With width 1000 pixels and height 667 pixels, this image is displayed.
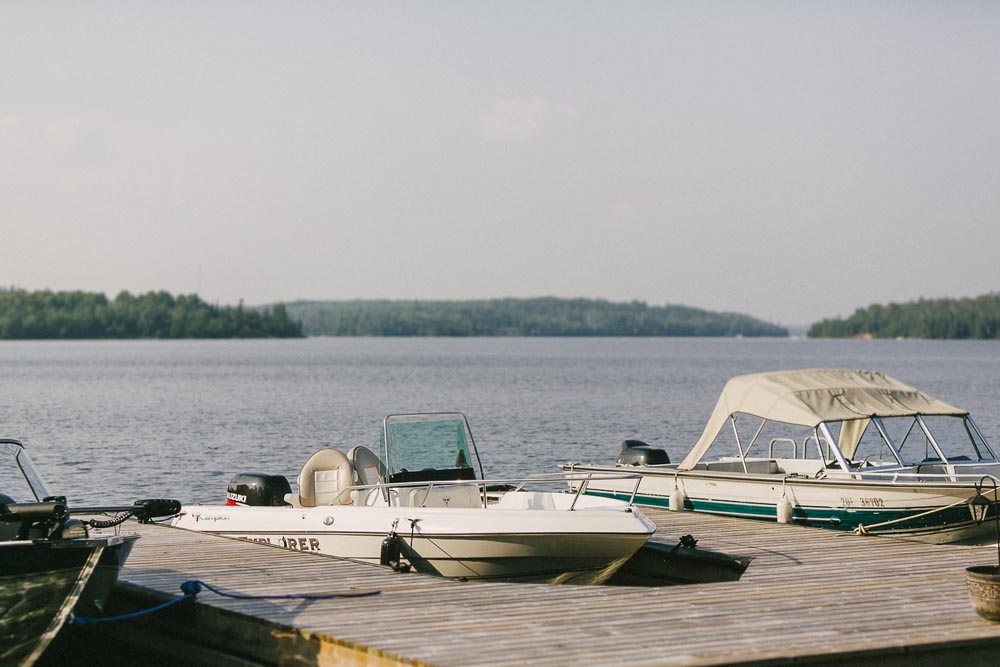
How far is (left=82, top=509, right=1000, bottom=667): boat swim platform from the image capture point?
285 inches

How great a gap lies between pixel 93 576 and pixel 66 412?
33458 mm

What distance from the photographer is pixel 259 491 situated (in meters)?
12.6

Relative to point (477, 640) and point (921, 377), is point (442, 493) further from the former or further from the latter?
Result: point (921, 377)

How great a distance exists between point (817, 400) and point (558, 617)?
7318mm

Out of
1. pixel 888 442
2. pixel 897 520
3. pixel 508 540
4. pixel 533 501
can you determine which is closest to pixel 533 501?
pixel 533 501

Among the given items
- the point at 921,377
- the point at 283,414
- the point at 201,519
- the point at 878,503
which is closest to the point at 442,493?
the point at 201,519

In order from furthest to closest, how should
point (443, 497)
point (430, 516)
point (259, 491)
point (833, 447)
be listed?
point (833, 447) < point (259, 491) < point (443, 497) < point (430, 516)

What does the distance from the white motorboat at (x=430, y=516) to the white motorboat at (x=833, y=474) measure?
277cm

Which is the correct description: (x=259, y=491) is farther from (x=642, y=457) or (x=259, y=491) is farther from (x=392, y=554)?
(x=642, y=457)

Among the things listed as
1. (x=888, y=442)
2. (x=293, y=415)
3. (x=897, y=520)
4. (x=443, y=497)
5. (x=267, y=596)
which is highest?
(x=888, y=442)

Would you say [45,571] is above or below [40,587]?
above

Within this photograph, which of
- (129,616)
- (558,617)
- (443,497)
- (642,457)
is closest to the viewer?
(558,617)

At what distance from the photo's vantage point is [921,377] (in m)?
71.6

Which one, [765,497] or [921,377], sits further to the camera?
[921,377]
